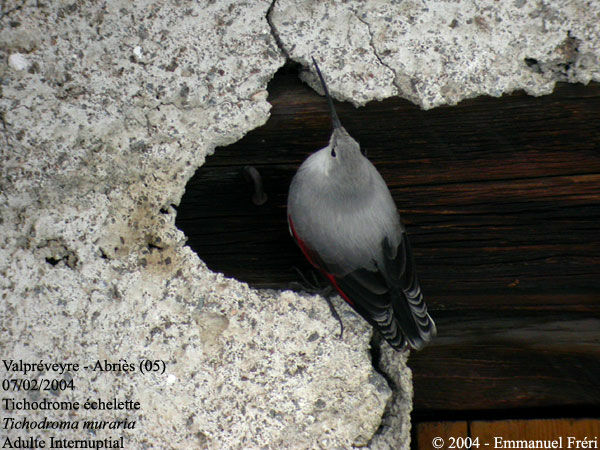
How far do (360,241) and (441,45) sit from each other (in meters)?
0.48

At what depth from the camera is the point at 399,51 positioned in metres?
1.60

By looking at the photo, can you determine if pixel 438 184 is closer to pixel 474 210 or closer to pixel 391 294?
pixel 474 210

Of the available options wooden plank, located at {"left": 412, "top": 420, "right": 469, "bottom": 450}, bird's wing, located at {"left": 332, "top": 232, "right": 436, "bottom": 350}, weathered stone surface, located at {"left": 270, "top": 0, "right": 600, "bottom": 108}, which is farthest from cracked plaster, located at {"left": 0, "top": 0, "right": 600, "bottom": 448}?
wooden plank, located at {"left": 412, "top": 420, "right": 469, "bottom": 450}

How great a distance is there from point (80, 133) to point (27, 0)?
1.06ft

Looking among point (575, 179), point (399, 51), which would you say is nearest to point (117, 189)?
point (399, 51)

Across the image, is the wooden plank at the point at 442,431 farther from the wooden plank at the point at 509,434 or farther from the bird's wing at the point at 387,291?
the bird's wing at the point at 387,291

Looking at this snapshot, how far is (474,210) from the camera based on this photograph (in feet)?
5.36

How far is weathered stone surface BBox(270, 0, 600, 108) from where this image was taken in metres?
1.58

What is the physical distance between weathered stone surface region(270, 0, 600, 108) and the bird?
0.42 ft

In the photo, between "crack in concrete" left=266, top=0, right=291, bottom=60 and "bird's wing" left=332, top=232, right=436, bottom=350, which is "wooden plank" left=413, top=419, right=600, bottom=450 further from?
"crack in concrete" left=266, top=0, right=291, bottom=60

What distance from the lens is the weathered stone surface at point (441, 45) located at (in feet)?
5.17

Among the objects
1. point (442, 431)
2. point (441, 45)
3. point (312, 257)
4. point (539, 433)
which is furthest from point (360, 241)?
point (539, 433)

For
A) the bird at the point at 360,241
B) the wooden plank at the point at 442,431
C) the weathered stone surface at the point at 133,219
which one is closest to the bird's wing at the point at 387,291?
the bird at the point at 360,241

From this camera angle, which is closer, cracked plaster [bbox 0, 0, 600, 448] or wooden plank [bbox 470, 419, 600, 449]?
cracked plaster [bbox 0, 0, 600, 448]
